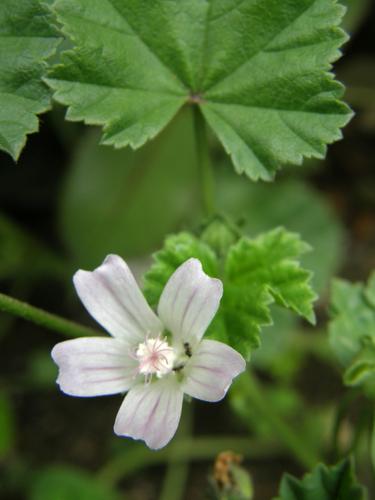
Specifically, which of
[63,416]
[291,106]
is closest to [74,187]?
[63,416]

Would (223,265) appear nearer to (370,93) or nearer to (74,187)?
(74,187)

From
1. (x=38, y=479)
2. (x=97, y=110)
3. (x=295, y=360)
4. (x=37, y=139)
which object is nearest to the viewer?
(x=97, y=110)

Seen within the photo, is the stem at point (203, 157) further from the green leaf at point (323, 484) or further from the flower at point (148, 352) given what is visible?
the green leaf at point (323, 484)

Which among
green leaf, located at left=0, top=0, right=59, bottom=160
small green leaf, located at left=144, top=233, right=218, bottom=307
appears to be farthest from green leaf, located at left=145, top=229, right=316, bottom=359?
green leaf, located at left=0, top=0, right=59, bottom=160

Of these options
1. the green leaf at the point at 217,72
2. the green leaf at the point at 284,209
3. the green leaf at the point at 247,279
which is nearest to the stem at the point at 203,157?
the green leaf at the point at 217,72

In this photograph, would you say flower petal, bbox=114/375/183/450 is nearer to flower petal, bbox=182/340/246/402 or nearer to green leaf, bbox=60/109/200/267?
flower petal, bbox=182/340/246/402

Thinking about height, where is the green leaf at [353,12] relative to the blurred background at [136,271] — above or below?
above

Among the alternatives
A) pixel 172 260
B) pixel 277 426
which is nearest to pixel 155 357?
pixel 172 260
